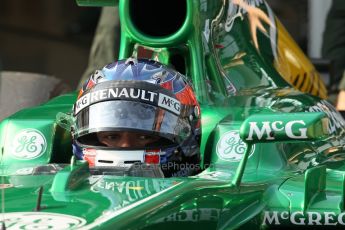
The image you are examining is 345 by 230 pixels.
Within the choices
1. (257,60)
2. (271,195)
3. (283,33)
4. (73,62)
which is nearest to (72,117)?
(271,195)

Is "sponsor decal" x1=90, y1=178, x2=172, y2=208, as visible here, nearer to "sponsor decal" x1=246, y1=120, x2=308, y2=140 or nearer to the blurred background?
"sponsor decal" x1=246, y1=120, x2=308, y2=140

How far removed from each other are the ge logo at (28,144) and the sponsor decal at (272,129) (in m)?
1.22

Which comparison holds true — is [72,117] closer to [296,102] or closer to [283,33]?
[296,102]

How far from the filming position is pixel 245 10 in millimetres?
5617

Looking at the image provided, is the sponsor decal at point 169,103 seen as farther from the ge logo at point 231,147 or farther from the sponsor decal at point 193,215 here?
the sponsor decal at point 193,215

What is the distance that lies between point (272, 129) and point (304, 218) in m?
0.41

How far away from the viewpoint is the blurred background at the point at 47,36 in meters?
12.1

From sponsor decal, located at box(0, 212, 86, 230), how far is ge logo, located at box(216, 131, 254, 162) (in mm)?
1133

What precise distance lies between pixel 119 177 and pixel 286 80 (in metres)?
1.87

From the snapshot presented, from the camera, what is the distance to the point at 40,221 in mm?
3451

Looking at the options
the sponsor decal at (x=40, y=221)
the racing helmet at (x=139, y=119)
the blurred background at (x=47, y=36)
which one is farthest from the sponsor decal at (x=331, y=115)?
the blurred background at (x=47, y=36)

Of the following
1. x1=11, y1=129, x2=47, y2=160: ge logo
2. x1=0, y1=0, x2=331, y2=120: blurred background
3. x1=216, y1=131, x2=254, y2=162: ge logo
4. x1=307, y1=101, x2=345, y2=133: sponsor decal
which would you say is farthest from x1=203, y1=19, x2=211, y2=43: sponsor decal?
x1=0, y1=0, x2=331, y2=120: blurred background

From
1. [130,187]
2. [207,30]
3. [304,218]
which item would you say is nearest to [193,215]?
[130,187]

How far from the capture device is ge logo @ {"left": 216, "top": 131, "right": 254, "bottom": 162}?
14.8 ft
